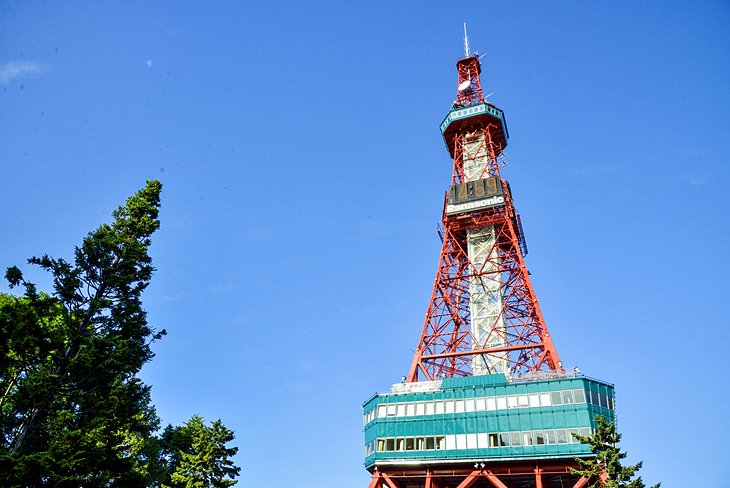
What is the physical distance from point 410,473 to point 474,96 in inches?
2358

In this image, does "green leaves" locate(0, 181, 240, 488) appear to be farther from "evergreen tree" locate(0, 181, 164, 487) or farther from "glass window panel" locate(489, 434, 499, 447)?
"glass window panel" locate(489, 434, 499, 447)

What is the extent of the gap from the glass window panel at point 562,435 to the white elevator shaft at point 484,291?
42.6ft

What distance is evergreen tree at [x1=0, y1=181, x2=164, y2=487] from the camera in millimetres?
27672

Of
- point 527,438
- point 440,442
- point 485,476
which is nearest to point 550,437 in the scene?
point 527,438

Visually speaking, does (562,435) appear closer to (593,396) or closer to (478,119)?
(593,396)

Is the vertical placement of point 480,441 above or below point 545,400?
below

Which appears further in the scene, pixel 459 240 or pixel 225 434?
pixel 459 240

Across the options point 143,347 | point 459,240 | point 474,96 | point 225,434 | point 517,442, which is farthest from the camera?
point 474,96

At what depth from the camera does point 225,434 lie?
38188 millimetres

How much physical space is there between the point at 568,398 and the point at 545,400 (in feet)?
6.88

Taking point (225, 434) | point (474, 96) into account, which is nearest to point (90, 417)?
point (225, 434)

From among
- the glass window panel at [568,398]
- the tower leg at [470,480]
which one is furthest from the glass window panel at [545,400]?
the tower leg at [470,480]

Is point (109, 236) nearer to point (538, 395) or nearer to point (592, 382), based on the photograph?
point (538, 395)

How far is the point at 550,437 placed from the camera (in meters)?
48.8
